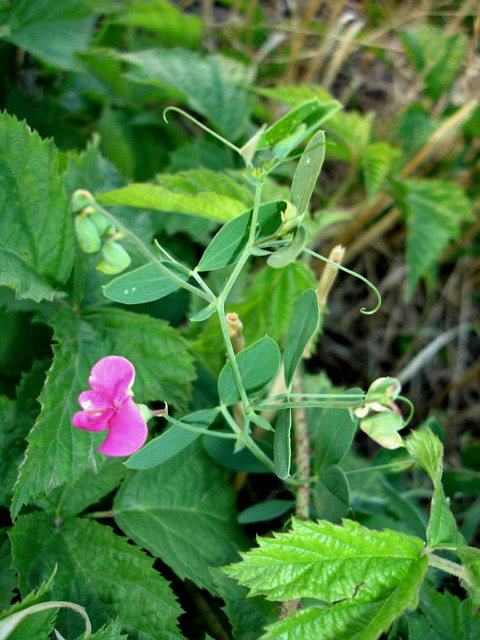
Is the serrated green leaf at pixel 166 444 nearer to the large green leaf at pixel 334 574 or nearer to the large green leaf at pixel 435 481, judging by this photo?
the large green leaf at pixel 334 574

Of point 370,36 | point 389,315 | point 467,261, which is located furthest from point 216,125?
point 467,261

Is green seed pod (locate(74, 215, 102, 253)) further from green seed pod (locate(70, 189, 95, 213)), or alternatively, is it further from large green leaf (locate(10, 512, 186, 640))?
large green leaf (locate(10, 512, 186, 640))

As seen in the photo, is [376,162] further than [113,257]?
Yes

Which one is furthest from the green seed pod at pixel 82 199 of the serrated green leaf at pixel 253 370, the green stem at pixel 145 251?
the serrated green leaf at pixel 253 370

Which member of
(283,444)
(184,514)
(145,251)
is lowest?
(184,514)

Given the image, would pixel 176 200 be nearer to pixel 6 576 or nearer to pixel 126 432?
pixel 126 432

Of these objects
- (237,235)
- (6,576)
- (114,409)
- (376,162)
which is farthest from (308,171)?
(376,162)

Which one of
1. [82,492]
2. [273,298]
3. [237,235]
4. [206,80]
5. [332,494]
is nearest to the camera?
[237,235]

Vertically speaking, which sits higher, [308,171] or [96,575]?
[308,171]
